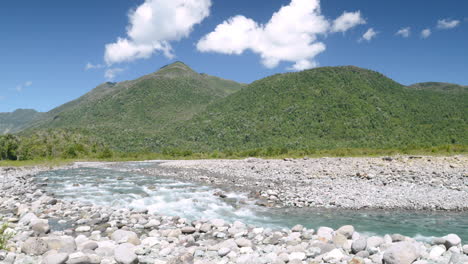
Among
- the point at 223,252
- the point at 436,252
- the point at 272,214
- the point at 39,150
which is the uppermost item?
the point at 39,150

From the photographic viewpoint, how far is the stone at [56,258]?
670 centimetres

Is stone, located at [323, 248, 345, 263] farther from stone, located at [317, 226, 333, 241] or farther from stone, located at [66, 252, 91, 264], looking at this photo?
stone, located at [66, 252, 91, 264]

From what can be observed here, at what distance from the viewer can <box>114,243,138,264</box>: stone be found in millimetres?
7058

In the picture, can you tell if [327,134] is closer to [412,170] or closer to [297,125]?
[297,125]

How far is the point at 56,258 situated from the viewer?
675cm

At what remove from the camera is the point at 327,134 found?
92.9 m

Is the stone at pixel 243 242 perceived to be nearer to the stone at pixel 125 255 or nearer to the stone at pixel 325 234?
the stone at pixel 325 234

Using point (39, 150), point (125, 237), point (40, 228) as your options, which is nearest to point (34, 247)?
point (40, 228)

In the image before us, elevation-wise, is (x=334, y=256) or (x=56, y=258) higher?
(x=56, y=258)

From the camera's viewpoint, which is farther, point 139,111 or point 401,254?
point 139,111

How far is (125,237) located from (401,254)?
7.26 m

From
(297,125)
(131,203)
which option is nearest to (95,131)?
(297,125)

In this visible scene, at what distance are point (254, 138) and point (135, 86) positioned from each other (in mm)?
112611

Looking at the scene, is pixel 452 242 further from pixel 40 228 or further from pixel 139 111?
pixel 139 111
